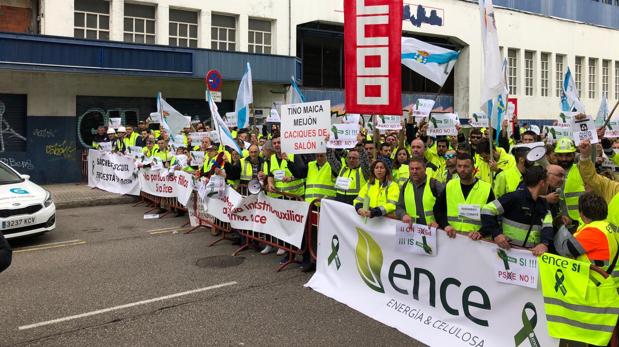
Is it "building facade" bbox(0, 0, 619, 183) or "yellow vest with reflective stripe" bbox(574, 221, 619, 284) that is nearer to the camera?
"yellow vest with reflective stripe" bbox(574, 221, 619, 284)

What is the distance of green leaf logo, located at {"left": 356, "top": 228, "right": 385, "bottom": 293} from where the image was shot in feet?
18.7

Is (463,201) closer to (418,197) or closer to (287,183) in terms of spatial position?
(418,197)

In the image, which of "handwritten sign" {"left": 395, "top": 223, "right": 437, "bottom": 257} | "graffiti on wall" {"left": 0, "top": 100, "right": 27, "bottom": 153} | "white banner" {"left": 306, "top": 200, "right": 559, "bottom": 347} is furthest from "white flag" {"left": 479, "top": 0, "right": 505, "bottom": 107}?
"graffiti on wall" {"left": 0, "top": 100, "right": 27, "bottom": 153}

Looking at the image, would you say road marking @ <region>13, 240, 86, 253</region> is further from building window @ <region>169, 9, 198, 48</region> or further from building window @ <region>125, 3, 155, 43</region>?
building window @ <region>169, 9, 198, 48</region>

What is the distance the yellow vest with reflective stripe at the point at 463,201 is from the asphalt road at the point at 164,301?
1281 mm

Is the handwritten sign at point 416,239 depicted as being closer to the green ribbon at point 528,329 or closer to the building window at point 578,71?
the green ribbon at point 528,329

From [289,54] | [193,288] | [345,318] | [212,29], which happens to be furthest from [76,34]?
[345,318]

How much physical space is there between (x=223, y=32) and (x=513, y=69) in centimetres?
1988

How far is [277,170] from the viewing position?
7.96m

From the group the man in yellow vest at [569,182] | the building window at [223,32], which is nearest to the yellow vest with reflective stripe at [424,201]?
the man in yellow vest at [569,182]

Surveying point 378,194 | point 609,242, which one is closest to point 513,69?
point 378,194

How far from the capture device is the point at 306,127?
754 centimetres

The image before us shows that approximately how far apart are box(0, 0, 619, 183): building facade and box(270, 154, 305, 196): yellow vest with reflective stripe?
29.2 feet

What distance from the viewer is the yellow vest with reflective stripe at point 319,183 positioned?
24.3ft
